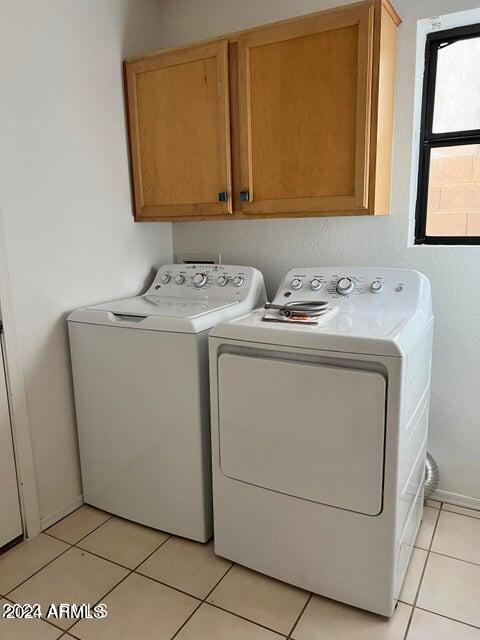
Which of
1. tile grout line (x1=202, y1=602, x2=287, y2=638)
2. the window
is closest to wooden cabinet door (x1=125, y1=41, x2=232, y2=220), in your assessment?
the window

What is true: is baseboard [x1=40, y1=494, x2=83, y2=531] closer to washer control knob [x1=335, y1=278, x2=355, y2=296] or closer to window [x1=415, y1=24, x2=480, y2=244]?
washer control knob [x1=335, y1=278, x2=355, y2=296]

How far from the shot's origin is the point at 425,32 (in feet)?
6.17

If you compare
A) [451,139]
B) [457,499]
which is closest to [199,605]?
[457,499]

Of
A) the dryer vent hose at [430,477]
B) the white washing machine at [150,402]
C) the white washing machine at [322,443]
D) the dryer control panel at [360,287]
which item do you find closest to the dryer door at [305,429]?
the white washing machine at [322,443]

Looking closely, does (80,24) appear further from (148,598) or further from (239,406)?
(148,598)

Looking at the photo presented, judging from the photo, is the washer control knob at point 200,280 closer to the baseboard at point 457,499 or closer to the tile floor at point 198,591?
the tile floor at point 198,591

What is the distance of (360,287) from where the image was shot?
194cm

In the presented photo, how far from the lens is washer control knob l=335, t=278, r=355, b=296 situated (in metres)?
1.93

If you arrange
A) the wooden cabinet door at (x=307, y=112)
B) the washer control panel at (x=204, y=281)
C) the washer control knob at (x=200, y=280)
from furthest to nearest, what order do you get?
the washer control knob at (x=200, y=280)
the washer control panel at (x=204, y=281)
the wooden cabinet door at (x=307, y=112)

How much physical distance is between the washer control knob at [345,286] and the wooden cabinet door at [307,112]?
0.97 ft

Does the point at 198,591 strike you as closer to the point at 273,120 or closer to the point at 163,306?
the point at 163,306

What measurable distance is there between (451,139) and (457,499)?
5.02 feet

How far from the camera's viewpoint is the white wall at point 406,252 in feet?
6.23

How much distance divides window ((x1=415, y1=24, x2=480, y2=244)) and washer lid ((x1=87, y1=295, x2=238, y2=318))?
955 mm
